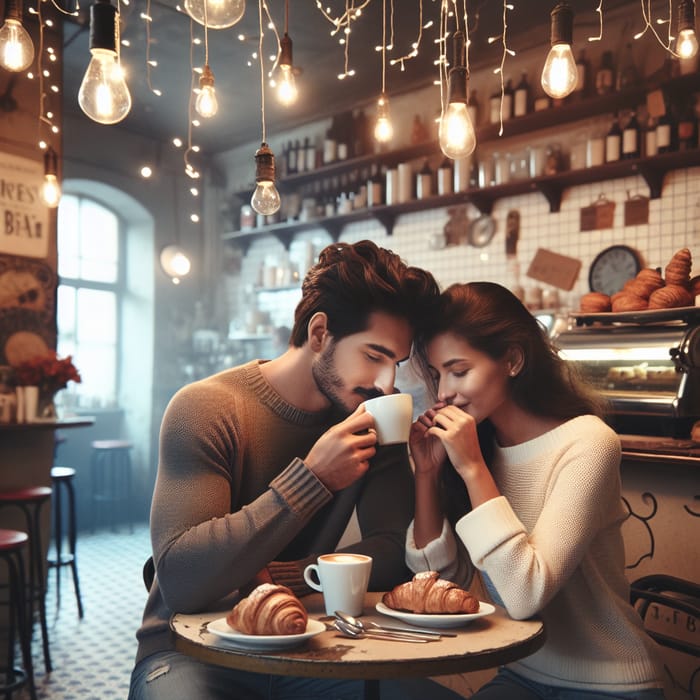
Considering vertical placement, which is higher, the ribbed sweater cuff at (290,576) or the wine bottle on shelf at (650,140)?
the wine bottle on shelf at (650,140)

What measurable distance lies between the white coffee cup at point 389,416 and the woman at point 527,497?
101mm

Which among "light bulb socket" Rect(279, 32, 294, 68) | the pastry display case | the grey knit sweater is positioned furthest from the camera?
the pastry display case

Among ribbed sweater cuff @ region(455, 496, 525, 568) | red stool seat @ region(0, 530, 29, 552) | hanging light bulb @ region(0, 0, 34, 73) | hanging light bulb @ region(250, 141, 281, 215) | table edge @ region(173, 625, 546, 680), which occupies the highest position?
hanging light bulb @ region(0, 0, 34, 73)

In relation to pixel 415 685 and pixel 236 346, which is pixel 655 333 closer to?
pixel 415 685

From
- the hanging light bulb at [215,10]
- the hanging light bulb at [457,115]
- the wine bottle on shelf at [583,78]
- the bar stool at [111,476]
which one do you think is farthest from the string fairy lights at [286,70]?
the bar stool at [111,476]

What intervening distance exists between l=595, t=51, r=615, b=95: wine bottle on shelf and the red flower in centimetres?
355

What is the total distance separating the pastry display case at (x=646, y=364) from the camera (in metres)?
2.75

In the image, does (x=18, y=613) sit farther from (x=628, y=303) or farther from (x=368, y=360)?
(x=628, y=303)

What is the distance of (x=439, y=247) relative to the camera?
18.5 ft

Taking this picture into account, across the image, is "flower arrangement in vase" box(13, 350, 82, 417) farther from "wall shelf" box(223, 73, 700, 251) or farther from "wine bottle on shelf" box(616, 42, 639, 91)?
"wine bottle on shelf" box(616, 42, 639, 91)

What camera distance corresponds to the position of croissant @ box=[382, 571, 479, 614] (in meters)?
1.28

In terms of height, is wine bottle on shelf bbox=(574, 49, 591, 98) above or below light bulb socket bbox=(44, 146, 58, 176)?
above

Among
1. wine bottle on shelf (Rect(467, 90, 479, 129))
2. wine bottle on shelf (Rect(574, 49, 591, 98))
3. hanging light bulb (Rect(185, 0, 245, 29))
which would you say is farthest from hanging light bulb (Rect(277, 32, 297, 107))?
wine bottle on shelf (Rect(467, 90, 479, 129))

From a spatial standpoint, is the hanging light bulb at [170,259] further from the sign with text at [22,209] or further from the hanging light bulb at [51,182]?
the hanging light bulb at [51,182]
